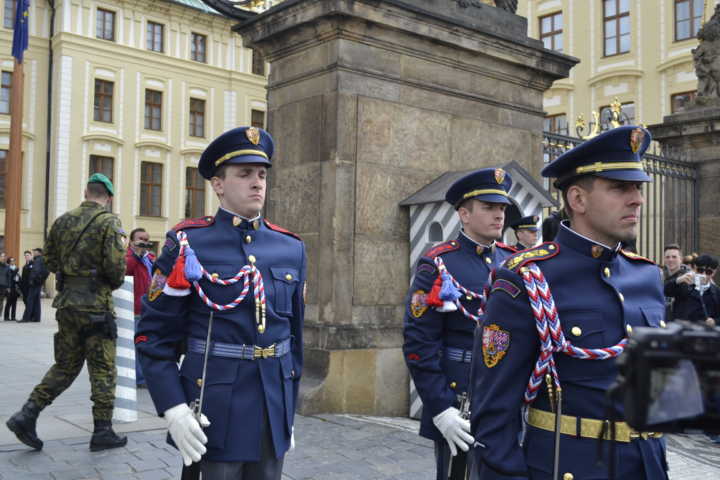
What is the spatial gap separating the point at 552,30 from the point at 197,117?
17.2m

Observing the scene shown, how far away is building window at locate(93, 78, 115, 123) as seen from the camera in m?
33.4

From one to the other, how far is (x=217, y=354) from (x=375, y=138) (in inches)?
152

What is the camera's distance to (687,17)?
25.8 m

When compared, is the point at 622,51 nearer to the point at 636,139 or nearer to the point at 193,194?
the point at 193,194

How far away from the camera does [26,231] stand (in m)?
31.7

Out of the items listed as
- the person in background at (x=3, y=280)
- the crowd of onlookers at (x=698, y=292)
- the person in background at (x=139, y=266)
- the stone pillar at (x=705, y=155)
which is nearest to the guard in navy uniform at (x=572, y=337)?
the crowd of onlookers at (x=698, y=292)

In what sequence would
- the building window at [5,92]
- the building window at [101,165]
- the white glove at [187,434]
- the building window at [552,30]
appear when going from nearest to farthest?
1. the white glove at [187,434]
2. the building window at [552,30]
3. the building window at [5,92]
4. the building window at [101,165]

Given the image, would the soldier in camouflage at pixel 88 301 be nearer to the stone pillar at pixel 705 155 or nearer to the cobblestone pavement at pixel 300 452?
the cobblestone pavement at pixel 300 452

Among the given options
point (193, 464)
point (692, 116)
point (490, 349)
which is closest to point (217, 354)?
point (193, 464)

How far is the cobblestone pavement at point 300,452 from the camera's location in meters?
4.77

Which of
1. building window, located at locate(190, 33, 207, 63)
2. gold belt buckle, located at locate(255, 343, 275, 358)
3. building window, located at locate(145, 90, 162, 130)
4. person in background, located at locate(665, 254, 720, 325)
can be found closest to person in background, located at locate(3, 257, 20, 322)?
person in background, located at locate(665, 254, 720, 325)

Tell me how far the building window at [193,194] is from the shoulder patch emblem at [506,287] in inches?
1372

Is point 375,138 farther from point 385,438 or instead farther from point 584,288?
point 584,288

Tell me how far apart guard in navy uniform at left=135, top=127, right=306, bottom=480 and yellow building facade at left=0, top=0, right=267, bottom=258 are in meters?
30.9
